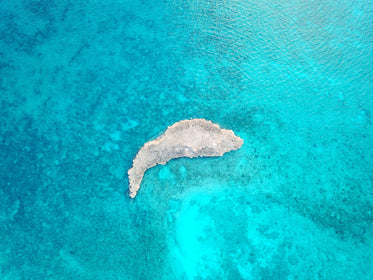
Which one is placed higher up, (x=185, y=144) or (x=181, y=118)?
(x=181, y=118)

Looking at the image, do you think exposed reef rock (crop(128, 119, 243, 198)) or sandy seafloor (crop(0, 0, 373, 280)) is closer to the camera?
sandy seafloor (crop(0, 0, 373, 280))

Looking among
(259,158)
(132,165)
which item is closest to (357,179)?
(259,158)

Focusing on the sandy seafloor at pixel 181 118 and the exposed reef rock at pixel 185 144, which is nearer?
the sandy seafloor at pixel 181 118

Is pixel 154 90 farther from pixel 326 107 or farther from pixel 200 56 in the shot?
pixel 326 107

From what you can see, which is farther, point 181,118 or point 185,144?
point 181,118

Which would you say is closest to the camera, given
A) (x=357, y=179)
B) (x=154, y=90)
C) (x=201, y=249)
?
(x=201, y=249)
